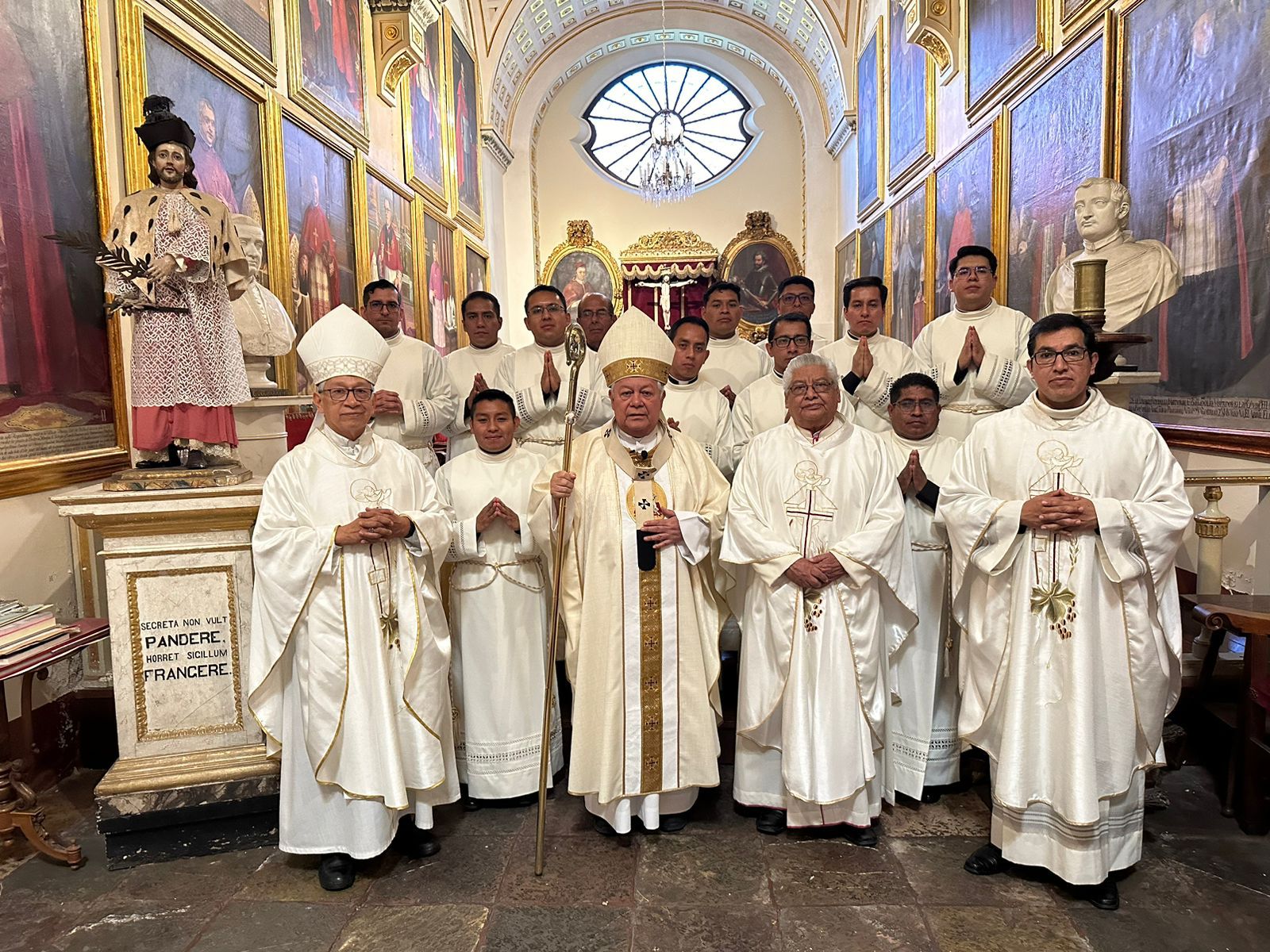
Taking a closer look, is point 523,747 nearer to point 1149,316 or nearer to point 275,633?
point 275,633

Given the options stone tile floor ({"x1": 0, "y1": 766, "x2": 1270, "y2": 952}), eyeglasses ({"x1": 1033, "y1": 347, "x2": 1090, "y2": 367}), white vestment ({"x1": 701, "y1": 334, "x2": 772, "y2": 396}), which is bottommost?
stone tile floor ({"x1": 0, "y1": 766, "x2": 1270, "y2": 952})

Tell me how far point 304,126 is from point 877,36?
348 inches

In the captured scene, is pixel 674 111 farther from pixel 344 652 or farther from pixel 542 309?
pixel 344 652

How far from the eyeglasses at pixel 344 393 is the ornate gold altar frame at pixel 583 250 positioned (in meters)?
13.2

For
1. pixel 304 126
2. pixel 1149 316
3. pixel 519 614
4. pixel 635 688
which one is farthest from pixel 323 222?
pixel 1149 316

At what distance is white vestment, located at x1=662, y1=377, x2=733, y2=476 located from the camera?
5.46 metres

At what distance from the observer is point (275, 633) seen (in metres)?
3.32

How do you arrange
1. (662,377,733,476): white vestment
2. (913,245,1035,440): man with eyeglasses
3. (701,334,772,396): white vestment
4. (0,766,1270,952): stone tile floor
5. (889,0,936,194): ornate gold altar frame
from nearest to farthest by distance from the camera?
(0,766,1270,952): stone tile floor, (913,245,1035,440): man with eyeglasses, (662,377,733,476): white vestment, (701,334,772,396): white vestment, (889,0,936,194): ornate gold altar frame

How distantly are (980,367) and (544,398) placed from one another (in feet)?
8.37

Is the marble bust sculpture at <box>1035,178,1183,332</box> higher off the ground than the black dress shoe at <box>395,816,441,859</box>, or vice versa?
the marble bust sculpture at <box>1035,178,1183,332</box>

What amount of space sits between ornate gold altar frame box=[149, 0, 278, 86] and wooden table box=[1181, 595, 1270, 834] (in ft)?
22.4

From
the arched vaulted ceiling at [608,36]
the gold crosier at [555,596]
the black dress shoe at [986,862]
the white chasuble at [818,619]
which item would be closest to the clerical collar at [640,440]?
the gold crosier at [555,596]

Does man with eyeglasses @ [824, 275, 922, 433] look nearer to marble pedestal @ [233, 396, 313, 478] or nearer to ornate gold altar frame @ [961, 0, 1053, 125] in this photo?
marble pedestal @ [233, 396, 313, 478]

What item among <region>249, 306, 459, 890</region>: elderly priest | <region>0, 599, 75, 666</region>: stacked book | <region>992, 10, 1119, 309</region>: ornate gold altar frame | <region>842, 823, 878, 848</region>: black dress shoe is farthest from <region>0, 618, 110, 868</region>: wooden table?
<region>992, 10, 1119, 309</region>: ornate gold altar frame
